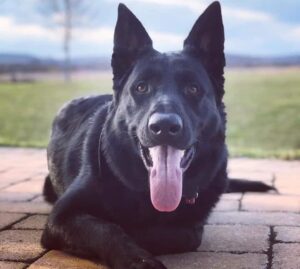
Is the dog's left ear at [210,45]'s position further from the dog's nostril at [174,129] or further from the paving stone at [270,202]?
the paving stone at [270,202]

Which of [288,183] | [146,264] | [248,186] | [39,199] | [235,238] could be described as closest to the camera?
[146,264]

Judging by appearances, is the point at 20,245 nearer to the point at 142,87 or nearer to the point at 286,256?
the point at 142,87

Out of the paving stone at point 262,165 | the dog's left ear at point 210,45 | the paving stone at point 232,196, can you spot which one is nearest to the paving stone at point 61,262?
the dog's left ear at point 210,45

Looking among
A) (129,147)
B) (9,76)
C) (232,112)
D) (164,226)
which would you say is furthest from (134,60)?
(9,76)

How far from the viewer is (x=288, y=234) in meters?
3.15

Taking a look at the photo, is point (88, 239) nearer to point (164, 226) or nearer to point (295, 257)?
point (164, 226)

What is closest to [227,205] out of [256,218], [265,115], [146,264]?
[256,218]

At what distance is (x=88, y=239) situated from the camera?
2662 millimetres

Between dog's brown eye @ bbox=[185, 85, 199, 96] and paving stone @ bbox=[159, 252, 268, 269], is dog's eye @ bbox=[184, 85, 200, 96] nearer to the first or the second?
dog's brown eye @ bbox=[185, 85, 199, 96]

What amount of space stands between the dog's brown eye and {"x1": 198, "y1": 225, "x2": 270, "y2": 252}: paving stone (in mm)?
774

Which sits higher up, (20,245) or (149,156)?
(149,156)

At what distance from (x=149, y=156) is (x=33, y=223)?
981 millimetres

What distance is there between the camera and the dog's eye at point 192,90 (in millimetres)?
2979

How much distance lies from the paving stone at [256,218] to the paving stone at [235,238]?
120mm
